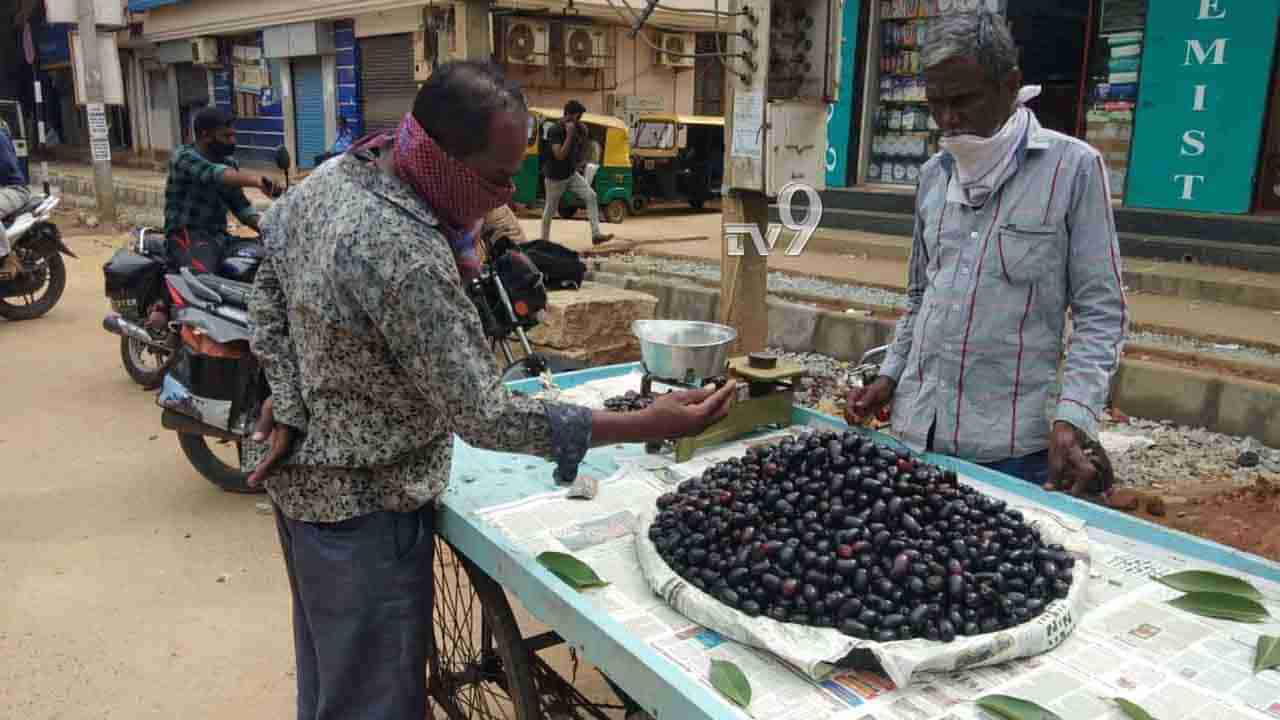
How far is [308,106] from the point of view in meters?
20.7

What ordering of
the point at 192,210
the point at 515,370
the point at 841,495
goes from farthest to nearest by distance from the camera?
1. the point at 192,210
2. the point at 515,370
3. the point at 841,495

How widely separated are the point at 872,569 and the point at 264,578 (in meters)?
2.96

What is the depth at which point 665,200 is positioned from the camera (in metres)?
15.6

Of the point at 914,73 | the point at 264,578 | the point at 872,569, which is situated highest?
the point at 914,73

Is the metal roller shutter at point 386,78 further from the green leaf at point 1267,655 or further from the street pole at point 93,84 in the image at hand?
the green leaf at point 1267,655

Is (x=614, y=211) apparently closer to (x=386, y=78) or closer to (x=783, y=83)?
(x=386, y=78)

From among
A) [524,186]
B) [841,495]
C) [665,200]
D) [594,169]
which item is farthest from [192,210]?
[665,200]

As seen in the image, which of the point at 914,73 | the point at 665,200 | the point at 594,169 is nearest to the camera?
the point at 914,73

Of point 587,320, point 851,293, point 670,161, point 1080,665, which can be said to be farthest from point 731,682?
point 670,161

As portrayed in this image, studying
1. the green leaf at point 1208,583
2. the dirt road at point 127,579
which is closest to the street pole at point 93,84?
the dirt road at point 127,579

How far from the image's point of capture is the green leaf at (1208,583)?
1.70 m

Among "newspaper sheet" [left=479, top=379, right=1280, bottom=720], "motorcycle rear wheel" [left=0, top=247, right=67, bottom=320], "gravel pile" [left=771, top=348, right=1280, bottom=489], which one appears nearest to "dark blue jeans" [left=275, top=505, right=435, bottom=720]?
"newspaper sheet" [left=479, top=379, right=1280, bottom=720]

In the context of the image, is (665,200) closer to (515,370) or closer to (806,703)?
(515,370)

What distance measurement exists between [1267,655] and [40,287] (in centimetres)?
926
